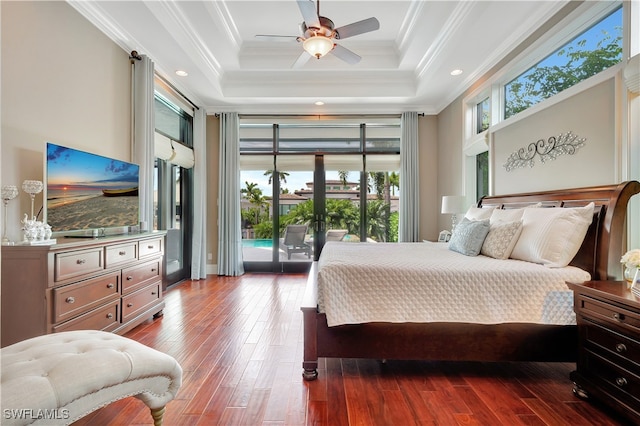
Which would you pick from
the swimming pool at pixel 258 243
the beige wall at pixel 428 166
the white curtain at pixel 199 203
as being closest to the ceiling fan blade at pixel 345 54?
the beige wall at pixel 428 166

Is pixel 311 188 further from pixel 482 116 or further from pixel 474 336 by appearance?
pixel 474 336

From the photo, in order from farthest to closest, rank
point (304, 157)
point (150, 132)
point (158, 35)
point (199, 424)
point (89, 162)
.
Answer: point (304, 157)
point (150, 132)
point (158, 35)
point (89, 162)
point (199, 424)

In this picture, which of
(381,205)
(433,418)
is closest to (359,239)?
(381,205)

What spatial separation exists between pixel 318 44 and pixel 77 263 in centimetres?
265

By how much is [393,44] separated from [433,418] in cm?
433

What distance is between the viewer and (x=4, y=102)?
2074mm

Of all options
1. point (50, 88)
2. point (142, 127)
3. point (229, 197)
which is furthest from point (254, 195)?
point (50, 88)

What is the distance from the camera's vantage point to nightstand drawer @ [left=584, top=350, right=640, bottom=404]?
146 centimetres

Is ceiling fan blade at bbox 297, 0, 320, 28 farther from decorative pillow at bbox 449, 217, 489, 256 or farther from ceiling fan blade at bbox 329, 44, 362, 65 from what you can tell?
decorative pillow at bbox 449, 217, 489, 256

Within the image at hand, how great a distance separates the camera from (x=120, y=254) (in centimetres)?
255

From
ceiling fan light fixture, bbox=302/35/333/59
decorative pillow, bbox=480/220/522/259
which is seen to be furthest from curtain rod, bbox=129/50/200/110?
decorative pillow, bbox=480/220/522/259

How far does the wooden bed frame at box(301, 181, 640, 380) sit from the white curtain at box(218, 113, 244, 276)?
3.51m

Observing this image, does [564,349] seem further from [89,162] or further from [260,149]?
[260,149]

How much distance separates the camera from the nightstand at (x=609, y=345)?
1.46 m
